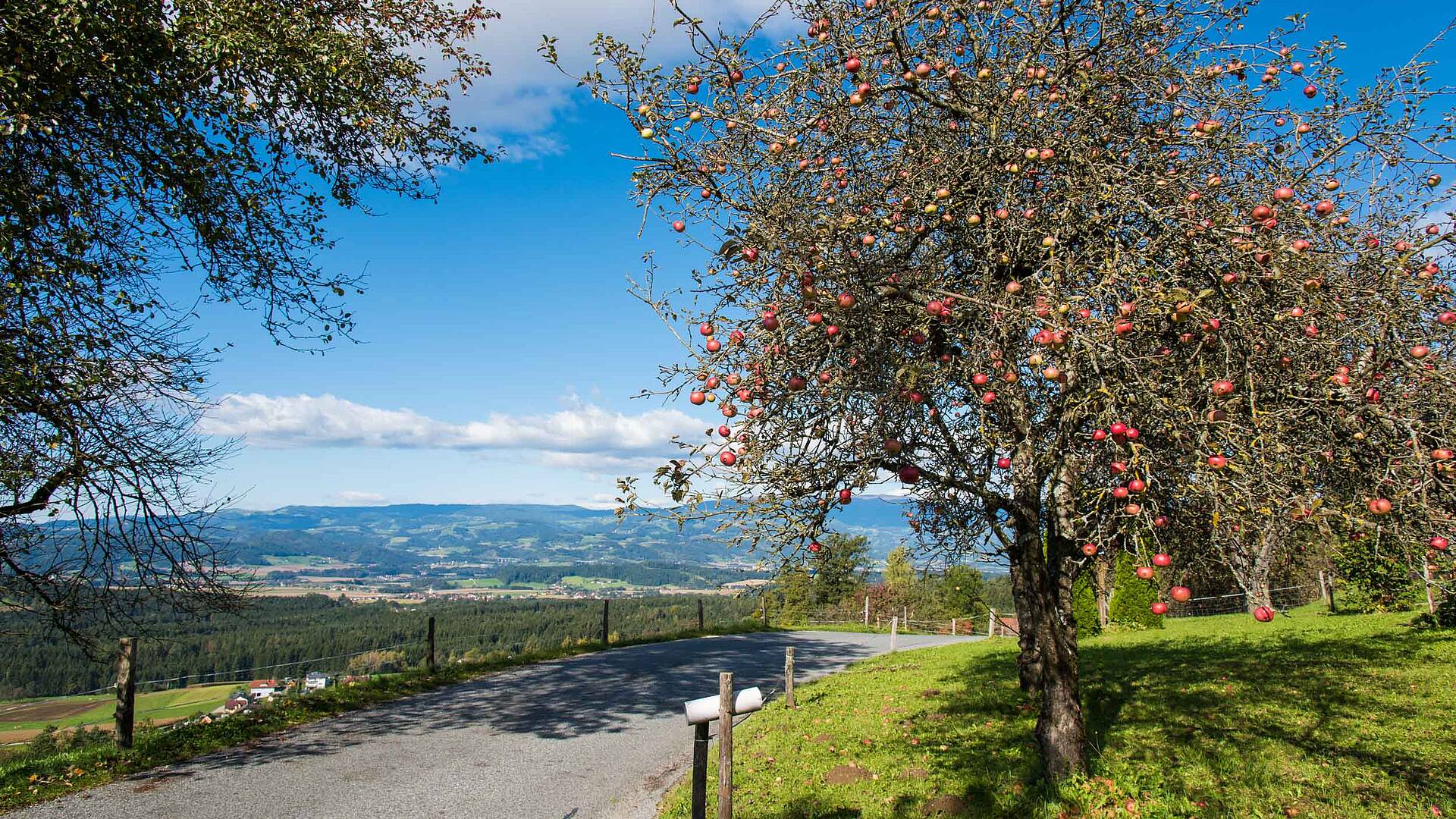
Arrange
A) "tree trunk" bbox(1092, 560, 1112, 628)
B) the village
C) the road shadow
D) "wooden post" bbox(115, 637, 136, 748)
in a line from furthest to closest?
"tree trunk" bbox(1092, 560, 1112, 628), the village, the road shadow, "wooden post" bbox(115, 637, 136, 748)

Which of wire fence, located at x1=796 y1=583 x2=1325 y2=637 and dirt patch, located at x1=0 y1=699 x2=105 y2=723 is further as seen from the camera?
Result: dirt patch, located at x1=0 y1=699 x2=105 y2=723

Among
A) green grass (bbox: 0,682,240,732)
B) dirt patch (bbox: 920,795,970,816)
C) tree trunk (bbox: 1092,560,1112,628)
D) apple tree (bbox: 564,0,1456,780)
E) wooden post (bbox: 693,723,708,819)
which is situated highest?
apple tree (bbox: 564,0,1456,780)

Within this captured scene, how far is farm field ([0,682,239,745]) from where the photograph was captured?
113ft

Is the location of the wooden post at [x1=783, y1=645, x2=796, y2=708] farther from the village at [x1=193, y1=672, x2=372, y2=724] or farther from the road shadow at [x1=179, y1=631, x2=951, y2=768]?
the village at [x1=193, y1=672, x2=372, y2=724]


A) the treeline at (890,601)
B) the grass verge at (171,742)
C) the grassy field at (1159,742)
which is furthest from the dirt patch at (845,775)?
the treeline at (890,601)

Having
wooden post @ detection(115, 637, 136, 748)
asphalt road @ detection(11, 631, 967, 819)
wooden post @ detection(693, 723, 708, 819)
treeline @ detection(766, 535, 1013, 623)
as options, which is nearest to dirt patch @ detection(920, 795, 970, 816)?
wooden post @ detection(693, 723, 708, 819)

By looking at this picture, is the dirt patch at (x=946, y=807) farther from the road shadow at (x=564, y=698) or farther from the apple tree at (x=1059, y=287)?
the road shadow at (x=564, y=698)

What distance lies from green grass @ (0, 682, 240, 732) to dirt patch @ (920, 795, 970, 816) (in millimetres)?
29142

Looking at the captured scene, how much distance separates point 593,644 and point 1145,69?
18103 mm

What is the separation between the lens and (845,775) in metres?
7.40

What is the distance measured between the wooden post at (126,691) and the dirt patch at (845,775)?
27.3 ft

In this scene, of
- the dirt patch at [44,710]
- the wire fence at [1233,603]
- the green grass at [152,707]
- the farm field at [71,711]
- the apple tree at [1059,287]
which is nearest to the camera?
the apple tree at [1059,287]

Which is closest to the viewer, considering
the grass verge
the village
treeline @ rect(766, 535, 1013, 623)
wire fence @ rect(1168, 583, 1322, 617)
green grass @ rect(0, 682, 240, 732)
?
the grass verge

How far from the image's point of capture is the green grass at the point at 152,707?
34.8 m
